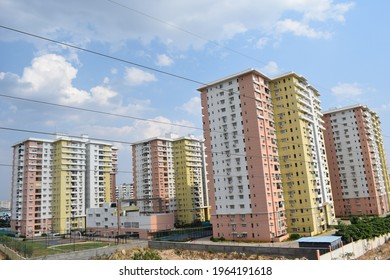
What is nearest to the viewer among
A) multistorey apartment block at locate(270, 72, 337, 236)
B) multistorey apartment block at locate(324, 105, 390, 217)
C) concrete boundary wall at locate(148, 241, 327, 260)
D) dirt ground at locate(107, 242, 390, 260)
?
concrete boundary wall at locate(148, 241, 327, 260)

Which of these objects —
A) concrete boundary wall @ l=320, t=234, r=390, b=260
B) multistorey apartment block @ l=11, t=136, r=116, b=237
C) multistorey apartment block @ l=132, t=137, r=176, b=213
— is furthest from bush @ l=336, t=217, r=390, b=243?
multistorey apartment block @ l=11, t=136, r=116, b=237

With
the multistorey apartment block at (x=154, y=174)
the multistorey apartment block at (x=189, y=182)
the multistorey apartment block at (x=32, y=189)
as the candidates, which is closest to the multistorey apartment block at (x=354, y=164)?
the multistorey apartment block at (x=189, y=182)

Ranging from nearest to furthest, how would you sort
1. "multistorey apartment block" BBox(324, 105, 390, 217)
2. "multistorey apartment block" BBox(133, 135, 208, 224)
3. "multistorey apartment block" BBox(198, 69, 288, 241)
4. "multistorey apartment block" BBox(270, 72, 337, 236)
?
"multistorey apartment block" BBox(198, 69, 288, 241)
"multistorey apartment block" BBox(270, 72, 337, 236)
"multistorey apartment block" BBox(324, 105, 390, 217)
"multistorey apartment block" BBox(133, 135, 208, 224)

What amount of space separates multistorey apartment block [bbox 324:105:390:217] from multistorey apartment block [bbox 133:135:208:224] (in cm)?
1613

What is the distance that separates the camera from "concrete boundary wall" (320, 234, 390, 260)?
14780 millimetres

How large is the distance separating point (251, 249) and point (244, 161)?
7.30 m

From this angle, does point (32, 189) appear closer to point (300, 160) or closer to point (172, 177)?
point (172, 177)

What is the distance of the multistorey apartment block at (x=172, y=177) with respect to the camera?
38469 mm

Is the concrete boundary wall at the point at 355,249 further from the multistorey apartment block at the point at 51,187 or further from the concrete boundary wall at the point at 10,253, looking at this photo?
the multistorey apartment block at the point at 51,187

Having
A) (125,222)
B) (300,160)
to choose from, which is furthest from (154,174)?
(300,160)

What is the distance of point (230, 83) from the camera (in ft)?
82.4

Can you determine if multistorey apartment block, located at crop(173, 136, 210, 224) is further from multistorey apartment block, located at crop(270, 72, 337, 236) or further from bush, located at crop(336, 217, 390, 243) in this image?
bush, located at crop(336, 217, 390, 243)
